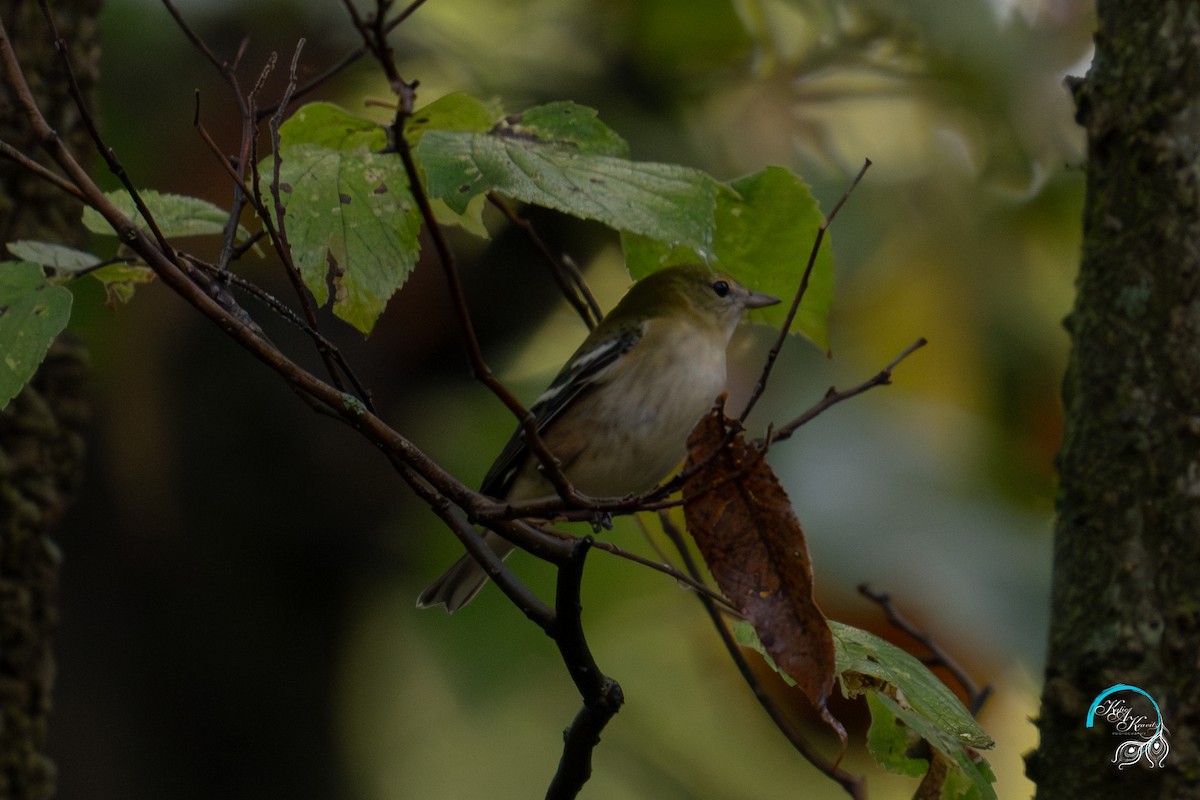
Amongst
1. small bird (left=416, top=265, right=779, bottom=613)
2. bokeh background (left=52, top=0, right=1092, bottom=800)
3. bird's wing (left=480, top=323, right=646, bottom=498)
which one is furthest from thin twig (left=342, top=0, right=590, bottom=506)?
bokeh background (left=52, top=0, right=1092, bottom=800)

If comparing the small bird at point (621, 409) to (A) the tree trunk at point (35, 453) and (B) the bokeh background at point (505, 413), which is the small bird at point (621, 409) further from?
(B) the bokeh background at point (505, 413)

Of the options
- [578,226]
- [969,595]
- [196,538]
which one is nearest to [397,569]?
[196,538]

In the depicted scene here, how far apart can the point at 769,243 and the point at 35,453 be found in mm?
1537

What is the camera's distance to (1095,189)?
6.11ft

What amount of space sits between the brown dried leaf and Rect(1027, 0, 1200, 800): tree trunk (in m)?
0.65

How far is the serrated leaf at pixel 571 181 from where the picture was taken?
108 centimetres

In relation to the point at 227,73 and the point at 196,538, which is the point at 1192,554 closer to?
the point at 227,73

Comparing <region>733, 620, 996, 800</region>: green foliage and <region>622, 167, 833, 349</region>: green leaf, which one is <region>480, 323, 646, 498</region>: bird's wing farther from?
<region>733, 620, 996, 800</region>: green foliage

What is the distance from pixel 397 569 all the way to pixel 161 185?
138 cm

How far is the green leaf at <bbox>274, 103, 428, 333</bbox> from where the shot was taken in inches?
48.4

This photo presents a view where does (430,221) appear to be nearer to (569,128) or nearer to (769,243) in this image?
(569,128)

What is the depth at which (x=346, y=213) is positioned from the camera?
1.25m

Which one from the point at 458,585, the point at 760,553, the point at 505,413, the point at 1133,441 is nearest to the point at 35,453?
the point at 458,585

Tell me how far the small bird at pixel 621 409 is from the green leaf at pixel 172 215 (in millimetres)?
995
